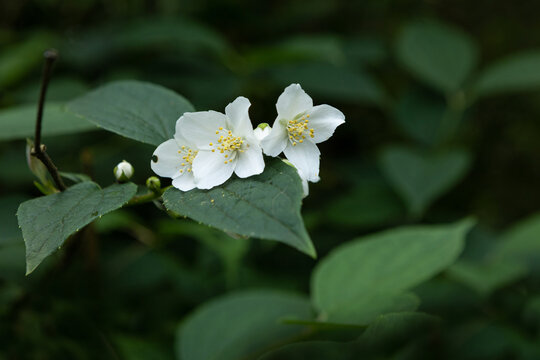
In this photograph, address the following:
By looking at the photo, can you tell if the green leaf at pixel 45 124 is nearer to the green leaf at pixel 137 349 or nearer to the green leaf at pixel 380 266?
the green leaf at pixel 137 349

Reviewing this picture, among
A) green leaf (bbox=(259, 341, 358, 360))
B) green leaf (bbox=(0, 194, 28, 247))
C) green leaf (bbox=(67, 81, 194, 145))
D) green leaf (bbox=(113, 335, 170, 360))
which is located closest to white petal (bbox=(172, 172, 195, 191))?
green leaf (bbox=(67, 81, 194, 145))

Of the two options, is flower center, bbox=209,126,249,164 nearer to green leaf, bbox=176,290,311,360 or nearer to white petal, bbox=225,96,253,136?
white petal, bbox=225,96,253,136

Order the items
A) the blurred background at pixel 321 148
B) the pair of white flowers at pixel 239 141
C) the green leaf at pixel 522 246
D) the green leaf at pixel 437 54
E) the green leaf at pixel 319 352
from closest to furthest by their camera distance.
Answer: the green leaf at pixel 319 352 → the pair of white flowers at pixel 239 141 → the blurred background at pixel 321 148 → the green leaf at pixel 522 246 → the green leaf at pixel 437 54

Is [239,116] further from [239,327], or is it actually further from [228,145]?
[239,327]

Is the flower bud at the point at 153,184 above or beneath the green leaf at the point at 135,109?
beneath

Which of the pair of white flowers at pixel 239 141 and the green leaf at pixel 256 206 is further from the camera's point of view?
the pair of white flowers at pixel 239 141

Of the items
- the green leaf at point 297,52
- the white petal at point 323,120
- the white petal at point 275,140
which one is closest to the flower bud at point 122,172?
the white petal at point 275,140

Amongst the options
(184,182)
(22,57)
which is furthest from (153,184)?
(22,57)
